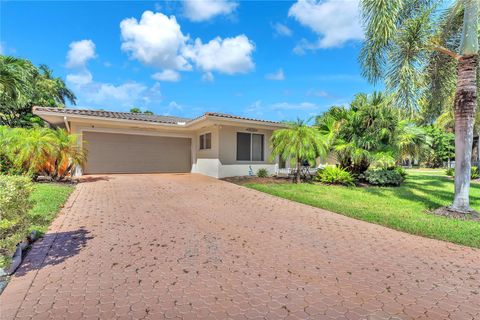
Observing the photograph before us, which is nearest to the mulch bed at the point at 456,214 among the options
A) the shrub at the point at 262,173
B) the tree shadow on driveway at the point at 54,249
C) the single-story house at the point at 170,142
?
the single-story house at the point at 170,142

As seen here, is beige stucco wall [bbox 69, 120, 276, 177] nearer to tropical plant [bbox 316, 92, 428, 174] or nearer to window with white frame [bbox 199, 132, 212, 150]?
window with white frame [bbox 199, 132, 212, 150]

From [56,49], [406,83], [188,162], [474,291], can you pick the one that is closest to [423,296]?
[474,291]

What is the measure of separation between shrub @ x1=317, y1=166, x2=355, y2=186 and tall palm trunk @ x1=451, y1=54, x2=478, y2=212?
5388 mm

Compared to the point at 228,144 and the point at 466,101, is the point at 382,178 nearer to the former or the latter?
the point at 466,101

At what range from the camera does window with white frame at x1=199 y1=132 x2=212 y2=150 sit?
15262 millimetres

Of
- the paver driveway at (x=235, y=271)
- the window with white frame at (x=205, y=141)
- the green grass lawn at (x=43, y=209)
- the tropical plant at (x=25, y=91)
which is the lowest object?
the paver driveway at (x=235, y=271)

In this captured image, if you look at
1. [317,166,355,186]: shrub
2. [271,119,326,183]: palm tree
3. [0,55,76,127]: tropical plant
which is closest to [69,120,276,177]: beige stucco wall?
[271,119,326,183]: palm tree

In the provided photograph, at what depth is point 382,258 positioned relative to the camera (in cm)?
445

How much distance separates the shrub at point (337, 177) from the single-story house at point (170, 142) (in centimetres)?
273

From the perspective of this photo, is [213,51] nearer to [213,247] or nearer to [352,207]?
[352,207]

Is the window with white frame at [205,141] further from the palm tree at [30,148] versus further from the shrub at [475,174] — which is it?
the shrub at [475,174]

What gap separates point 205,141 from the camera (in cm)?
1597

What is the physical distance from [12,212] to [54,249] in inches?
34.3

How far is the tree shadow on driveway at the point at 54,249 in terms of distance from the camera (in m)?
3.85
